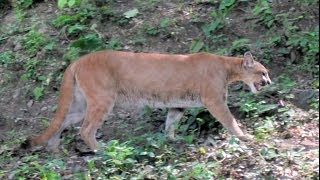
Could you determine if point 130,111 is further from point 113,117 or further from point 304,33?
point 304,33

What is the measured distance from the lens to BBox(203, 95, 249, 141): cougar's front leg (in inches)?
330

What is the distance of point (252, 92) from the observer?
921 cm

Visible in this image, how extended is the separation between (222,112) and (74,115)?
183cm

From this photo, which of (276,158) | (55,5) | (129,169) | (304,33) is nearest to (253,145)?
(276,158)

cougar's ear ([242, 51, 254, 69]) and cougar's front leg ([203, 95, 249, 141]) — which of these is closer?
cougar's front leg ([203, 95, 249, 141])

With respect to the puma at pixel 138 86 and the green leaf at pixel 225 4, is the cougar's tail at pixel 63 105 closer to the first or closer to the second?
the puma at pixel 138 86

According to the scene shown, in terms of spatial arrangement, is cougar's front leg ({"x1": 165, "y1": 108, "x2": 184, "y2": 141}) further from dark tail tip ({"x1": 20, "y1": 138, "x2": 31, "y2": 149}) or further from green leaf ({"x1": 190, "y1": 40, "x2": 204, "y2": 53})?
green leaf ({"x1": 190, "y1": 40, "x2": 204, "y2": 53})

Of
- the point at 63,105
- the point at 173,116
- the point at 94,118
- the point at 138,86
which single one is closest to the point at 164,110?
the point at 173,116

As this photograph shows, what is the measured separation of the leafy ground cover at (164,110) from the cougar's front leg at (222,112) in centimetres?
17

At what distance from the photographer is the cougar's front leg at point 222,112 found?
8383mm

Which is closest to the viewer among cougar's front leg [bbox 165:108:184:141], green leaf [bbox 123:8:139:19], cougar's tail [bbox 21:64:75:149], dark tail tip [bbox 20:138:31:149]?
dark tail tip [bbox 20:138:31:149]

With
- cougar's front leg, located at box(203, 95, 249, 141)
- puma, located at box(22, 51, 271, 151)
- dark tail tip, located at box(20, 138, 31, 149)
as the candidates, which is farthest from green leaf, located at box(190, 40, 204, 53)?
dark tail tip, located at box(20, 138, 31, 149)

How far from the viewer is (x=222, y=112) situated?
8.54 meters

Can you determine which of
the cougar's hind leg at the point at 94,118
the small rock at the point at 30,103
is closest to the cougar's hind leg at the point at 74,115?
the cougar's hind leg at the point at 94,118
